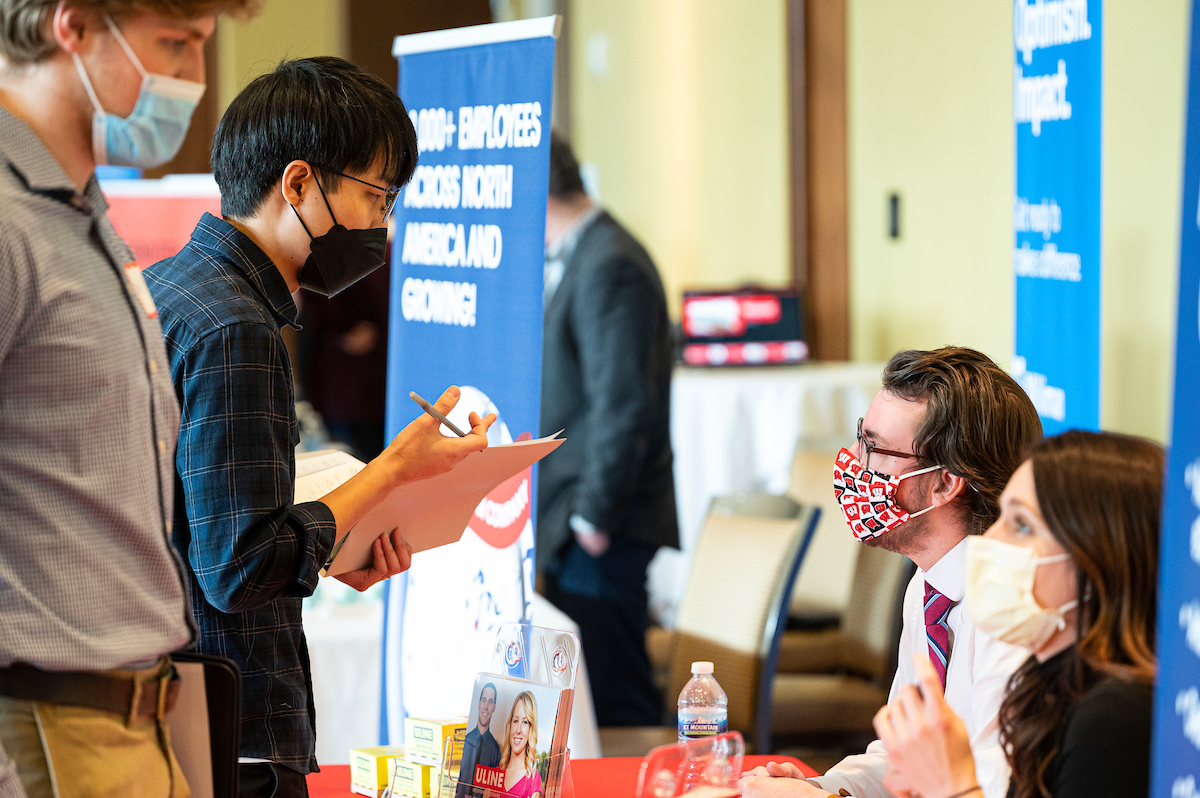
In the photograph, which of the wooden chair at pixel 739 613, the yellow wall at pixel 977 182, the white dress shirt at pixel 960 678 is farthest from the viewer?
the yellow wall at pixel 977 182

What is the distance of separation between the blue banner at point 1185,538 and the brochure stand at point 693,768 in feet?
1.81

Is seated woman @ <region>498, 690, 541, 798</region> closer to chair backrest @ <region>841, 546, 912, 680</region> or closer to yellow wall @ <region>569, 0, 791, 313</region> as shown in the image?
chair backrest @ <region>841, 546, 912, 680</region>

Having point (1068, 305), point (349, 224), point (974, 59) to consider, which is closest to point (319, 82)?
point (349, 224)

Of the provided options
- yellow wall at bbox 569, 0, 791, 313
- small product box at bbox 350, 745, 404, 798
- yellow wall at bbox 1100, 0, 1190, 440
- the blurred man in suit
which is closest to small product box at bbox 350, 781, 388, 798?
small product box at bbox 350, 745, 404, 798

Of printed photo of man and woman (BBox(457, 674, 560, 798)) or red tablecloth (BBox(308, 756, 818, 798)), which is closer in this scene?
printed photo of man and woman (BBox(457, 674, 560, 798))

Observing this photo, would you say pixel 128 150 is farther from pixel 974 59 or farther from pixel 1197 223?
pixel 974 59

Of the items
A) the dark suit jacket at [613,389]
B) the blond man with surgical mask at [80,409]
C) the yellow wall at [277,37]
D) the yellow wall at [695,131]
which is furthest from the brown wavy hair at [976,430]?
the yellow wall at [277,37]

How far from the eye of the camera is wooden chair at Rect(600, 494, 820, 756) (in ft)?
10.5

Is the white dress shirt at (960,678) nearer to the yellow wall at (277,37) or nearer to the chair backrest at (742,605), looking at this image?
the chair backrest at (742,605)

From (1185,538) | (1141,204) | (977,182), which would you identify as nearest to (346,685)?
(1185,538)

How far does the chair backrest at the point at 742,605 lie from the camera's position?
3205mm

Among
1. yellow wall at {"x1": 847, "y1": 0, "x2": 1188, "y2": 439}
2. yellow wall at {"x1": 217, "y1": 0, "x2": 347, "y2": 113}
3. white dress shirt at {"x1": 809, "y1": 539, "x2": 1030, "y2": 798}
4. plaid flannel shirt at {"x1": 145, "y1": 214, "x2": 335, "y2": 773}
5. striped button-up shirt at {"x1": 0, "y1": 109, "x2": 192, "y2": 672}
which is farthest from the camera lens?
yellow wall at {"x1": 217, "y1": 0, "x2": 347, "y2": 113}

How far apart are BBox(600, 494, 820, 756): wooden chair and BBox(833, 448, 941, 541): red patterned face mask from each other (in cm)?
124

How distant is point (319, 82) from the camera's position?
1.61 m
